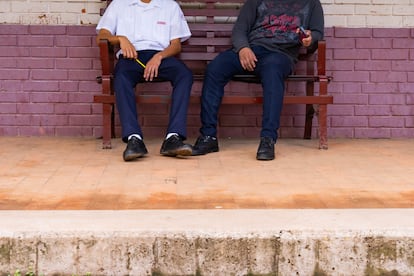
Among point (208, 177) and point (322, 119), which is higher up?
point (322, 119)

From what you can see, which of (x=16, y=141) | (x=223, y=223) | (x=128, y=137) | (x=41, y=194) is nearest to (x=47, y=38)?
(x=16, y=141)

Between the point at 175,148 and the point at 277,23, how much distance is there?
1384mm

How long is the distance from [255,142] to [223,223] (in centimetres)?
316

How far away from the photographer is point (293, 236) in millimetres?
3082

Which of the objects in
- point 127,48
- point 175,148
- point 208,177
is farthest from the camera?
point 127,48

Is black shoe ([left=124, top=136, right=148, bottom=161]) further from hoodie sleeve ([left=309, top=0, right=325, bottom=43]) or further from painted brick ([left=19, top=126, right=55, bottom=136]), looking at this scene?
hoodie sleeve ([left=309, top=0, right=325, bottom=43])

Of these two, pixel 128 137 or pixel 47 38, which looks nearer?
pixel 128 137

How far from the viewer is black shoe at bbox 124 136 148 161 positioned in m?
5.21

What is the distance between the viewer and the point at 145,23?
5984 mm

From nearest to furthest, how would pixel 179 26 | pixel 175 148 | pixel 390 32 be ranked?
1. pixel 175 148
2. pixel 179 26
3. pixel 390 32

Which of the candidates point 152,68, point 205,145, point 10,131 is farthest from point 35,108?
point 205,145

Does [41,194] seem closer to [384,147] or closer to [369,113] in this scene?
[384,147]

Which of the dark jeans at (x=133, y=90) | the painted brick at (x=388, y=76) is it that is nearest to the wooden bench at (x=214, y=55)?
the dark jeans at (x=133, y=90)

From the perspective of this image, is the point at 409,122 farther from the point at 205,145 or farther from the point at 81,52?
the point at 81,52
